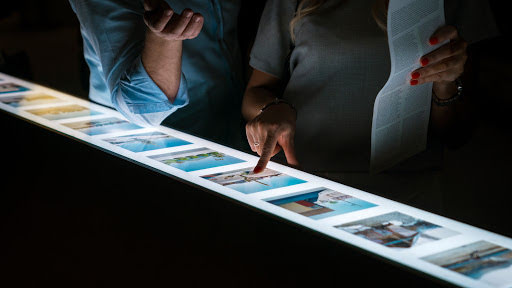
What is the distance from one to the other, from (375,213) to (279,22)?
76cm

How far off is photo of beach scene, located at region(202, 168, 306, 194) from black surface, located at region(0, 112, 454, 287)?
0.26 feet

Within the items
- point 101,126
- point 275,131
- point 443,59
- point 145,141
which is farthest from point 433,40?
point 101,126

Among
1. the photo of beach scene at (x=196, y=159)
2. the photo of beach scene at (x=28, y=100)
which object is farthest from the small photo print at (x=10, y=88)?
the photo of beach scene at (x=196, y=159)

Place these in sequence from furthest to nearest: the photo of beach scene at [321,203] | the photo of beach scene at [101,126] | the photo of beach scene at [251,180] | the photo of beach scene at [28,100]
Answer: the photo of beach scene at [28,100], the photo of beach scene at [101,126], the photo of beach scene at [251,180], the photo of beach scene at [321,203]

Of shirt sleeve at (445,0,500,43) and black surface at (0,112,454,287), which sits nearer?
black surface at (0,112,454,287)

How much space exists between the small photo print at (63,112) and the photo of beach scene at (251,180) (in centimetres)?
64

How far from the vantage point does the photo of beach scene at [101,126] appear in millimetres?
1424

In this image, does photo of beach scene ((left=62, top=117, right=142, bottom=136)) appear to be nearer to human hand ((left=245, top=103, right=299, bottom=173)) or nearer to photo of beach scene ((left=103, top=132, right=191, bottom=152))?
photo of beach scene ((left=103, top=132, right=191, bottom=152))

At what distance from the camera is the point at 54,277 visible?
39.1 inches

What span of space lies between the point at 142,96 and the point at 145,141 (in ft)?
0.41

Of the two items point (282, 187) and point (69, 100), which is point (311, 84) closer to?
point (282, 187)

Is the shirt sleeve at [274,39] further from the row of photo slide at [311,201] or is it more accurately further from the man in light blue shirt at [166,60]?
the row of photo slide at [311,201]

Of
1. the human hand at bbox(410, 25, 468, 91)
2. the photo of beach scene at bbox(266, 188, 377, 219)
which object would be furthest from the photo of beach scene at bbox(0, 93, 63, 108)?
the human hand at bbox(410, 25, 468, 91)

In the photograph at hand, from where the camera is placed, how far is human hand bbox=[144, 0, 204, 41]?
45.1 inches
